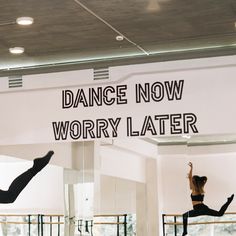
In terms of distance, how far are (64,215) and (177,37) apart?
219 centimetres

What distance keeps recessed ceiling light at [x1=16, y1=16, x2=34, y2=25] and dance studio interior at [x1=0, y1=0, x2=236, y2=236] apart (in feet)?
0.57

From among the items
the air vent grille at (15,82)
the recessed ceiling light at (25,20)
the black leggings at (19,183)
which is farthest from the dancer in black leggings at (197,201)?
the recessed ceiling light at (25,20)

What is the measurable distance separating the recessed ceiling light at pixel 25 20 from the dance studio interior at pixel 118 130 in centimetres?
17

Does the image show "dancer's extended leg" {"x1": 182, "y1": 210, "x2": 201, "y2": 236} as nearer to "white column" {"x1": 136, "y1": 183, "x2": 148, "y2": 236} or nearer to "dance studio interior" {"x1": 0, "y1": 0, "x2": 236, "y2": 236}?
"dance studio interior" {"x1": 0, "y1": 0, "x2": 236, "y2": 236}

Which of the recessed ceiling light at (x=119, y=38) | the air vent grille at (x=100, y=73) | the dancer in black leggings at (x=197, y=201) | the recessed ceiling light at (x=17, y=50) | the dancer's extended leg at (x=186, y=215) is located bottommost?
the dancer's extended leg at (x=186, y=215)

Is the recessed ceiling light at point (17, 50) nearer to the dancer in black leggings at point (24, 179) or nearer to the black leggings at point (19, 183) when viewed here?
the dancer in black leggings at point (24, 179)

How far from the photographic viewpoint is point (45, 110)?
6.83m

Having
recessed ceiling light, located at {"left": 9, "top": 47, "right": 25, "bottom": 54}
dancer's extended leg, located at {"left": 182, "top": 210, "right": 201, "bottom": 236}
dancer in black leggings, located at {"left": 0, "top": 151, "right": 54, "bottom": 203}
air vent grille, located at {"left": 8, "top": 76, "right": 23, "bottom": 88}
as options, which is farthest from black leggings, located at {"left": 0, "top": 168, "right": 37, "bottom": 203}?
dancer's extended leg, located at {"left": 182, "top": 210, "right": 201, "bottom": 236}

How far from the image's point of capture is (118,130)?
21.5 feet

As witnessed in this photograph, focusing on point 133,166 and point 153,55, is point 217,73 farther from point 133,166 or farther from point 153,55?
point 133,166

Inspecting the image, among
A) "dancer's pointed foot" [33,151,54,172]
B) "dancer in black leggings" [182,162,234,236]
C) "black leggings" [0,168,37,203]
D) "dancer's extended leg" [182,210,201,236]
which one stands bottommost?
"dancer's extended leg" [182,210,201,236]

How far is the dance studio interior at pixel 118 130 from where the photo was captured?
20.6 ft

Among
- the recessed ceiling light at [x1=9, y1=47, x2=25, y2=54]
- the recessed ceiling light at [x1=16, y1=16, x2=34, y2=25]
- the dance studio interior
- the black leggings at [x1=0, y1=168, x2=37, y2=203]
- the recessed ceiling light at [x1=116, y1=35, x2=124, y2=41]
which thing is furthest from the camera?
the black leggings at [x1=0, y1=168, x2=37, y2=203]

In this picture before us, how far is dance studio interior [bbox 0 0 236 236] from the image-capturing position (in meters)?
6.28
